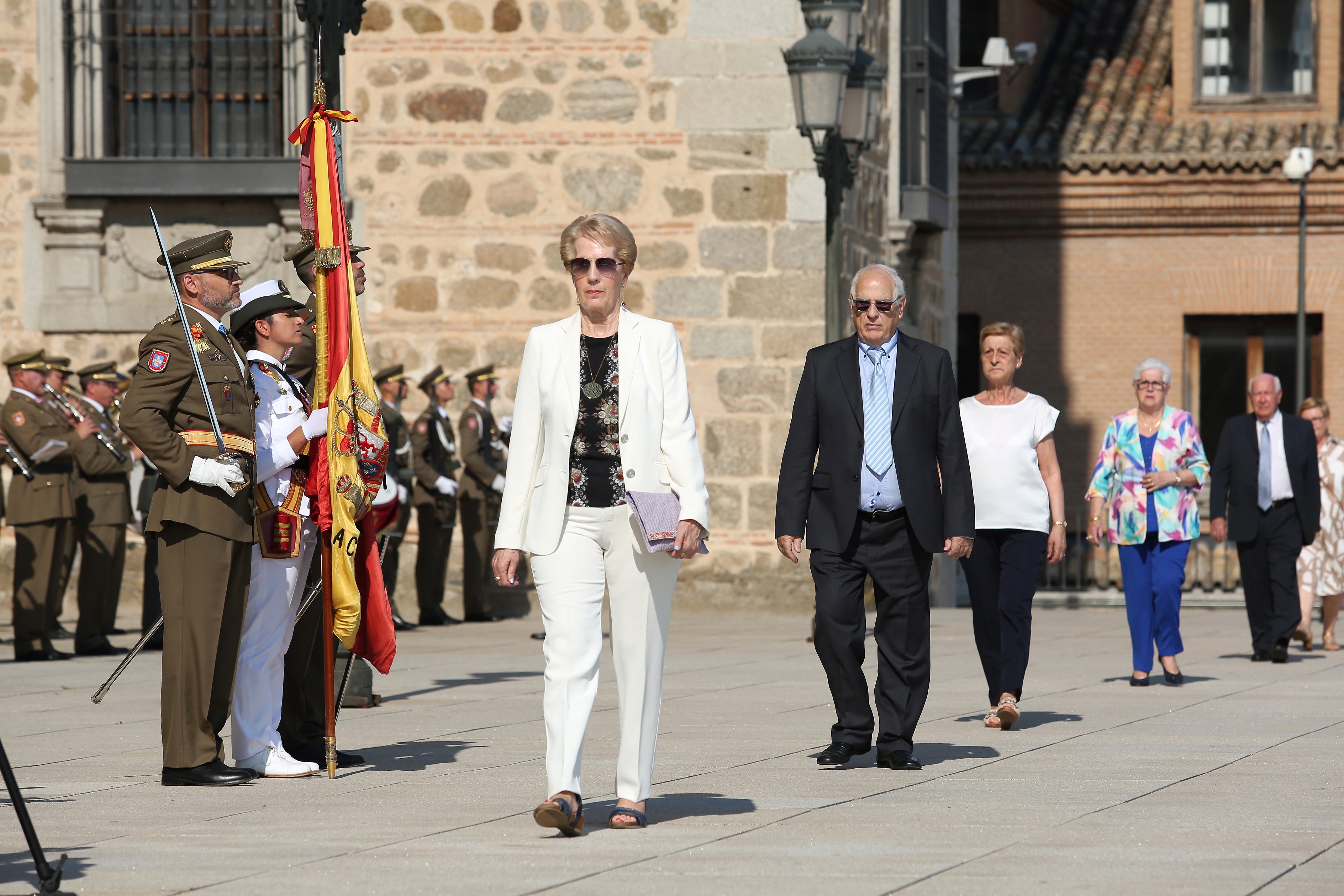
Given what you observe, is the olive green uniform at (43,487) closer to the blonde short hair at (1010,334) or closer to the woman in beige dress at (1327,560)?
the blonde short hair at (1010,334)

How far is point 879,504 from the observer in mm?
8242

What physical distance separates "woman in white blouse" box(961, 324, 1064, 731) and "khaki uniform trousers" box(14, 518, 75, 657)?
668 cm

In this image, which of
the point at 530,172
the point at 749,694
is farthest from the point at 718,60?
the point at 749,694

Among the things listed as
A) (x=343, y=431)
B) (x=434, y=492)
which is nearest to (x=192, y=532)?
(x=343, y=431)

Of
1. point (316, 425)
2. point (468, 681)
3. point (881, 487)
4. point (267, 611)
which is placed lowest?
point (468, 681)

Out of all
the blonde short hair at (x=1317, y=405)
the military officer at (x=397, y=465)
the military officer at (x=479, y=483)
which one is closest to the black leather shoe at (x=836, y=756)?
the military officer at (x=397, y=465)

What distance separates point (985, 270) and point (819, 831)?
68.7 feet

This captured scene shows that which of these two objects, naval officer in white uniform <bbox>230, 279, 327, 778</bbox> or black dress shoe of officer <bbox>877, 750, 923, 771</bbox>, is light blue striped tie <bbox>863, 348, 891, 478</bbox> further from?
naval officer in white uniform <bbox>230, 279, 327, 778</bbox>

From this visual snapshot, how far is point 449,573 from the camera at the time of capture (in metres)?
17.6

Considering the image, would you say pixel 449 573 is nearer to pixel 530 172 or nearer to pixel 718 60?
pixel 530 172

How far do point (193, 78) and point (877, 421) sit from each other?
10.4m

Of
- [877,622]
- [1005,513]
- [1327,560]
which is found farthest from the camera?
[1327,560]

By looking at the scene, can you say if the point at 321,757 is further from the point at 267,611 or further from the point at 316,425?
the point at 316,425

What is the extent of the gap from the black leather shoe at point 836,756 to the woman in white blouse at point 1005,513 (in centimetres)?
164
